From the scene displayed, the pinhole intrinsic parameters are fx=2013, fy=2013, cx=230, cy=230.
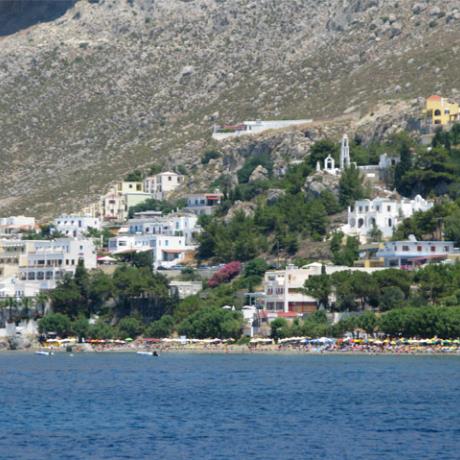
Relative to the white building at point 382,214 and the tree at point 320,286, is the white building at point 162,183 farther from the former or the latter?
the tree at point 320,286

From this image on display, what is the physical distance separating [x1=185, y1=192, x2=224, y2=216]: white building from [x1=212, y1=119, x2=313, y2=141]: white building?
10.1 m

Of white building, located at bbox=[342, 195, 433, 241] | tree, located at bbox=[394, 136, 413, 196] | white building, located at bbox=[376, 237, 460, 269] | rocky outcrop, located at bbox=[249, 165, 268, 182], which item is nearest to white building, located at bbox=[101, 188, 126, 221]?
rocky outcrop, located at bbox=[249, 165, 268, 182]

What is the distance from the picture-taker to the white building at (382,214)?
551 ft

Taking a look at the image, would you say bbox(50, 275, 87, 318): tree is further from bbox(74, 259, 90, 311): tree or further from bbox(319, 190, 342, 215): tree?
bbox(319, 190, 342, 215): tree

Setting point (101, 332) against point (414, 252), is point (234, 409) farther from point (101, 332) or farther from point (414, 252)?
point (414, 252)

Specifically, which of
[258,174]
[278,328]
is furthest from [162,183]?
[278,328]

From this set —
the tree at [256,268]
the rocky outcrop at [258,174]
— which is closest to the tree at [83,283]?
the tree at [256,268]

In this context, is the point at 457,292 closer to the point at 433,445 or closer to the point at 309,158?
the point at 309,158

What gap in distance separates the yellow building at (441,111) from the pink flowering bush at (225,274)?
28.9m

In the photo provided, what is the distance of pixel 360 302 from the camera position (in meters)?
149

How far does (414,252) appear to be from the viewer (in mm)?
159000

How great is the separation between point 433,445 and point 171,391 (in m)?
28.6

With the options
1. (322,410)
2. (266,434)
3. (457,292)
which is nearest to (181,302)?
(457,292)

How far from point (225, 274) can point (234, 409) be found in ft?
230
